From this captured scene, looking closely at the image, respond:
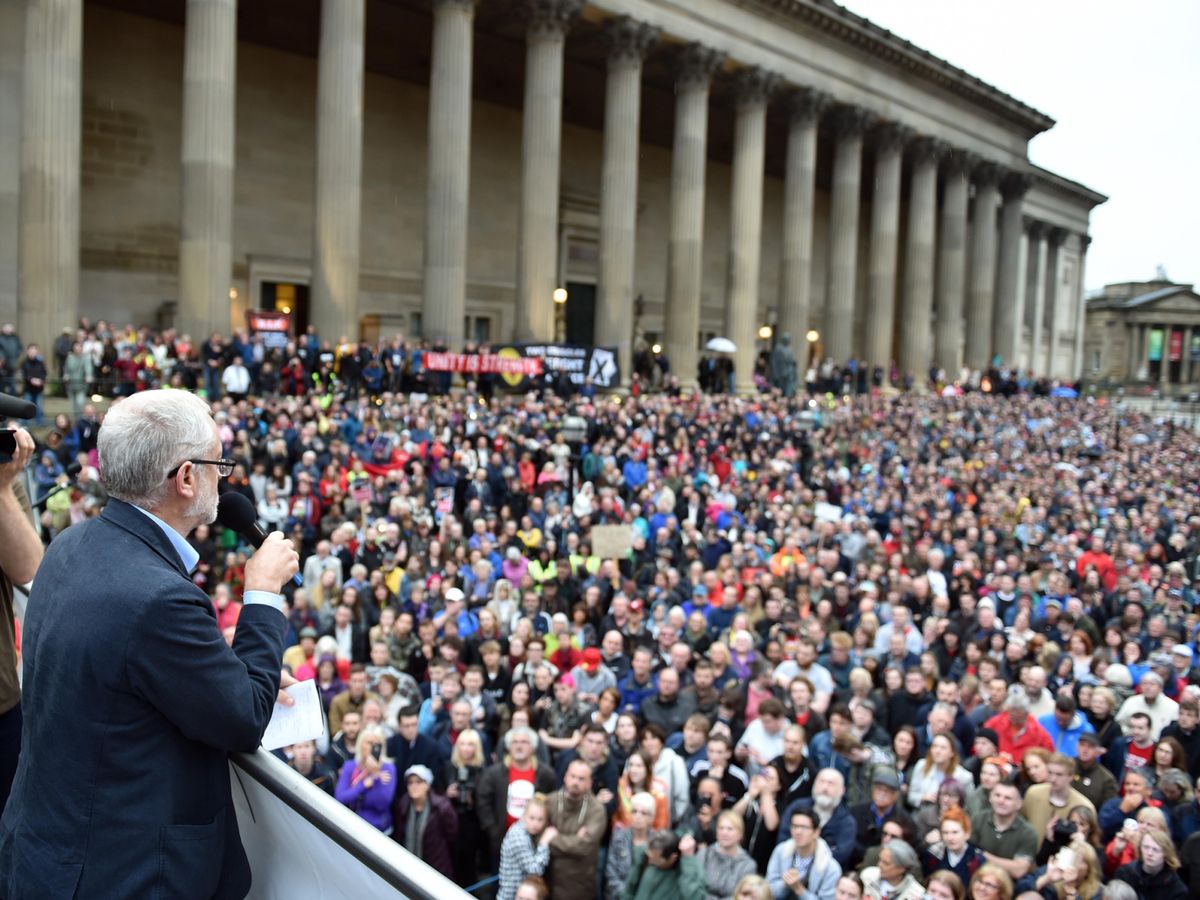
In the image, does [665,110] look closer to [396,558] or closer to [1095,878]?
[396,558]

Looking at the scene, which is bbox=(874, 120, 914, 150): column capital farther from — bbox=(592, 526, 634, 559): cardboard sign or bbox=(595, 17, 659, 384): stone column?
bbox=(592, 526, 634, 559): cardboard sign

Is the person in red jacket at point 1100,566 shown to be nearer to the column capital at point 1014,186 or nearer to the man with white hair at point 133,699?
the man with white hair at point 133,699

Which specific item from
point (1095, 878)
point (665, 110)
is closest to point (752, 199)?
point (665, 110)

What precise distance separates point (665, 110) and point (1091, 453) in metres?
24.3

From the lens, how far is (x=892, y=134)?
46719 mm

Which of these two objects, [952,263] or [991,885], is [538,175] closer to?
[991,885]

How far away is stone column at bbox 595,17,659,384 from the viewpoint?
34.0 metres

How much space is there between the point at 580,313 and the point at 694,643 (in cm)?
3272

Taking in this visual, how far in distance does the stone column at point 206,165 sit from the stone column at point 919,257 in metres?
34.4

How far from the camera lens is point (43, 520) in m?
14.7

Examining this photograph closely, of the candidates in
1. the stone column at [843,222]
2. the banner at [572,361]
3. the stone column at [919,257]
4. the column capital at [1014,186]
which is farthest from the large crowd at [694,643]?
the column capital at [1014,186]

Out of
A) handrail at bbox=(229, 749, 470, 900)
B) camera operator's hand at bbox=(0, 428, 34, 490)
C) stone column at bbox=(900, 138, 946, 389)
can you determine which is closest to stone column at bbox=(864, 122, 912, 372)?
stone column at bbox=(900, 138, 946, 389)

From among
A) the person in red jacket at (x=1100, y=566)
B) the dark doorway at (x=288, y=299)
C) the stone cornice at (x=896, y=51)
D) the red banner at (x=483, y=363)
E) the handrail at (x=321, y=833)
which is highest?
the stone cornice at (x=896, y=51)

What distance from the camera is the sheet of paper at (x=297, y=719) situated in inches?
117
